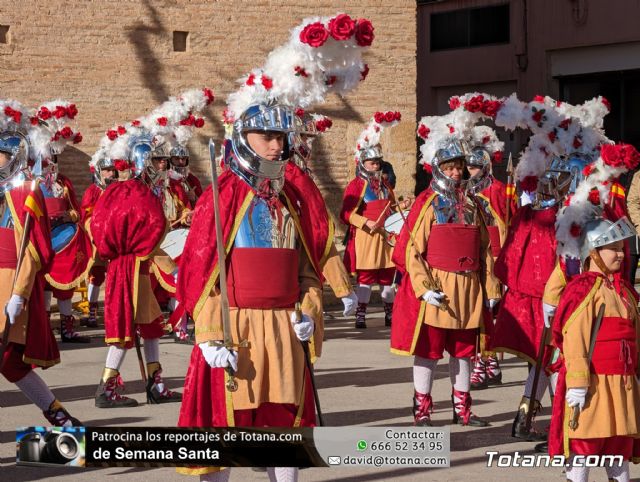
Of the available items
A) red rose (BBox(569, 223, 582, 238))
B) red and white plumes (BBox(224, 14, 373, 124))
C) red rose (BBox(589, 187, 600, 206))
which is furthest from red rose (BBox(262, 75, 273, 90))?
red rose (BBox(589, 187, 600, 206))

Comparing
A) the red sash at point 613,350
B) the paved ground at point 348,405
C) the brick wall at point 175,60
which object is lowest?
the paved ground at point 348,405

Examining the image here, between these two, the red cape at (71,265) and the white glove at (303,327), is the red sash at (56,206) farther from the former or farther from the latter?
the white glove at (303,327)

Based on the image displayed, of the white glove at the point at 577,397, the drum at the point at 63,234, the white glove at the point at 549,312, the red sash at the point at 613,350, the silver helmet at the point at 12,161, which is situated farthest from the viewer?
the drum at the point at 63,234

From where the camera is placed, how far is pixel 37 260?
304 inches

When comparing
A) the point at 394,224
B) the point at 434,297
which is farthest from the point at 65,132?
the point at 434,297

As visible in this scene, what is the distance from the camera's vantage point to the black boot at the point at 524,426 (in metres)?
8.17

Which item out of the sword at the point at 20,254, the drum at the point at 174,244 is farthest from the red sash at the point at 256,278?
the drum at the point at 174,244

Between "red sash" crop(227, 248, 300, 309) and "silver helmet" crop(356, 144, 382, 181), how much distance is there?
8472 mm

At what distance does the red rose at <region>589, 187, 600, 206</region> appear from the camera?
6.95 m

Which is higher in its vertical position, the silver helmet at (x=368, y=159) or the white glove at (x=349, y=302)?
the silver helmet at (x=368, y=159)

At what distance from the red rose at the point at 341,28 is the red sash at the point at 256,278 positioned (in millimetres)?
1125

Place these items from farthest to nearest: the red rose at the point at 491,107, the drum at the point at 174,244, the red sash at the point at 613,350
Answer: the drum at the point at 174,244, the red rose at the point at 491,107, the red sash at the point at 613,350

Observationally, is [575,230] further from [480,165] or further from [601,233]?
[480,165]

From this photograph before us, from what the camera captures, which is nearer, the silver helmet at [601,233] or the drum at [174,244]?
the silver helmet at [601,233]
